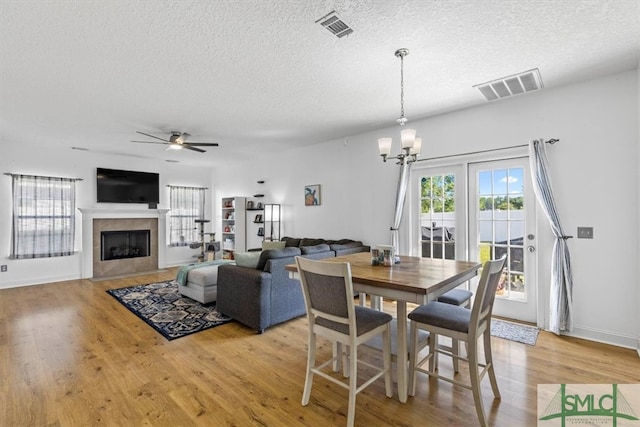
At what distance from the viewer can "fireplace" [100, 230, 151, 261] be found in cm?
641

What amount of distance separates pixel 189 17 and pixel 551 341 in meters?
4.35

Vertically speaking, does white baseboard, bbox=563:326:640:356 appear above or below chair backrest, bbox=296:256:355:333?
below

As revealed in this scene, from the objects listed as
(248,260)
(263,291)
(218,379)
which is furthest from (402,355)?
(248,260)

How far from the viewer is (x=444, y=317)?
2.03m

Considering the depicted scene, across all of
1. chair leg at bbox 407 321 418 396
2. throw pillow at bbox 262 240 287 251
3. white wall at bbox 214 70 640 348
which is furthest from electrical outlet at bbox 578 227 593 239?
throw pillow at bbox 262 240 287 251

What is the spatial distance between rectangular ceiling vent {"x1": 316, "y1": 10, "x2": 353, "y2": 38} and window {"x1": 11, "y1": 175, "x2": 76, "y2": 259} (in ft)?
21.2

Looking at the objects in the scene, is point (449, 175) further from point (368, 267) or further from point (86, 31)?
point (86, 31)

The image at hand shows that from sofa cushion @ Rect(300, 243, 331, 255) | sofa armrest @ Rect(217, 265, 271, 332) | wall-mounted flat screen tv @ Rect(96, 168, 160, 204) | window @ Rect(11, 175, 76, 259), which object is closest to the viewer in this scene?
sofa armrest @ Rect(217, 265, 271, 332)

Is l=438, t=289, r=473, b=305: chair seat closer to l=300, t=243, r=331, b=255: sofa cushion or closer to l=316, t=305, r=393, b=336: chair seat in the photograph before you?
l=316, t=305, r=393, b=336: chair seat

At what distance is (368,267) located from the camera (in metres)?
2.49

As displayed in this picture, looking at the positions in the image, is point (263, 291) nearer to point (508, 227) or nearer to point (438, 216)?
point (438, 216)

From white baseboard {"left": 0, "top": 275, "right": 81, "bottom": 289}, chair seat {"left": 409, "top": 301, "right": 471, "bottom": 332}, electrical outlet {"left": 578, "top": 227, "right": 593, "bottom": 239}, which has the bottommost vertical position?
white baseboard {"left": 0, "top": 275, "right": 81, "bottom": 289}

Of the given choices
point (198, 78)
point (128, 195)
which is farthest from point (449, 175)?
point (128, 195)

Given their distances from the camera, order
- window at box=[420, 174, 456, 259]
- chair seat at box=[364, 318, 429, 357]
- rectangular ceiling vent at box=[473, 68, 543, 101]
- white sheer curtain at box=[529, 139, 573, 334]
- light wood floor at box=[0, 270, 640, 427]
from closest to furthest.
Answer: light wood floor at box=[0, 270, 640, 427], chair seat at box=[364, 318, 429, 357], rectangular ceiling vent at box=[473, 68, 543, 101], white sheer curtain at box=[529, 139, 573, 334], window at box=[420, 174, 456, 259]
